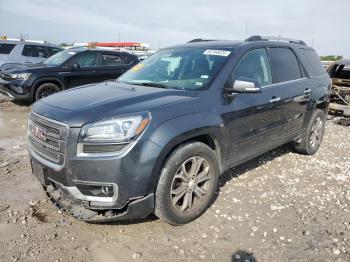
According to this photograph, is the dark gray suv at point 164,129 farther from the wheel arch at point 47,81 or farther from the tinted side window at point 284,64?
the wheel arch at point 47,81

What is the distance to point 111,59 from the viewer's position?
10180 millimetres

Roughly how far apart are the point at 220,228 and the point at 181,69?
6.08ft

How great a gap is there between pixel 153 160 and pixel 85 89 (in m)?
1.39

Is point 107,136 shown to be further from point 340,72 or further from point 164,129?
point 340,72

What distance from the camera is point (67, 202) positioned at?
3174 mm

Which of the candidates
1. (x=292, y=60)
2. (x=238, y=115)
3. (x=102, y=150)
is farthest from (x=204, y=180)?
(x=292, y=60)

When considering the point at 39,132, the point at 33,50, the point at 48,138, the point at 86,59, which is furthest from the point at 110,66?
the point at 48,138

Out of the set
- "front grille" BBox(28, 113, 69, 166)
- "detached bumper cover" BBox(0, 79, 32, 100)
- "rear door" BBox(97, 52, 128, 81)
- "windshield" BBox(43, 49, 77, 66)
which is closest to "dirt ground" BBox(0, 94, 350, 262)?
"front grille" BBox(28, 113, 69, 166)

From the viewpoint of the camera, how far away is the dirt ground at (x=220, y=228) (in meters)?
3.04

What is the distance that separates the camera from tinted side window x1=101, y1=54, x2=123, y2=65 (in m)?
10.0

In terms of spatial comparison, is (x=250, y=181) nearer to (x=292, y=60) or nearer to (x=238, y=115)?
(x=238, y=115)

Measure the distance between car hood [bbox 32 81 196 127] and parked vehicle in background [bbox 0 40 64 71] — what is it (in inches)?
378

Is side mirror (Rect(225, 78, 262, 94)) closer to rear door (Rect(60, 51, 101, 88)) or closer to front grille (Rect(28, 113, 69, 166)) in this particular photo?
front grille (Rect(28, 113, 69, 166))

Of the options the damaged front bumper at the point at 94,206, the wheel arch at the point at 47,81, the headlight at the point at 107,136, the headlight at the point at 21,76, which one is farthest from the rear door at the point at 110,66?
the headlight at the point at 107,136
